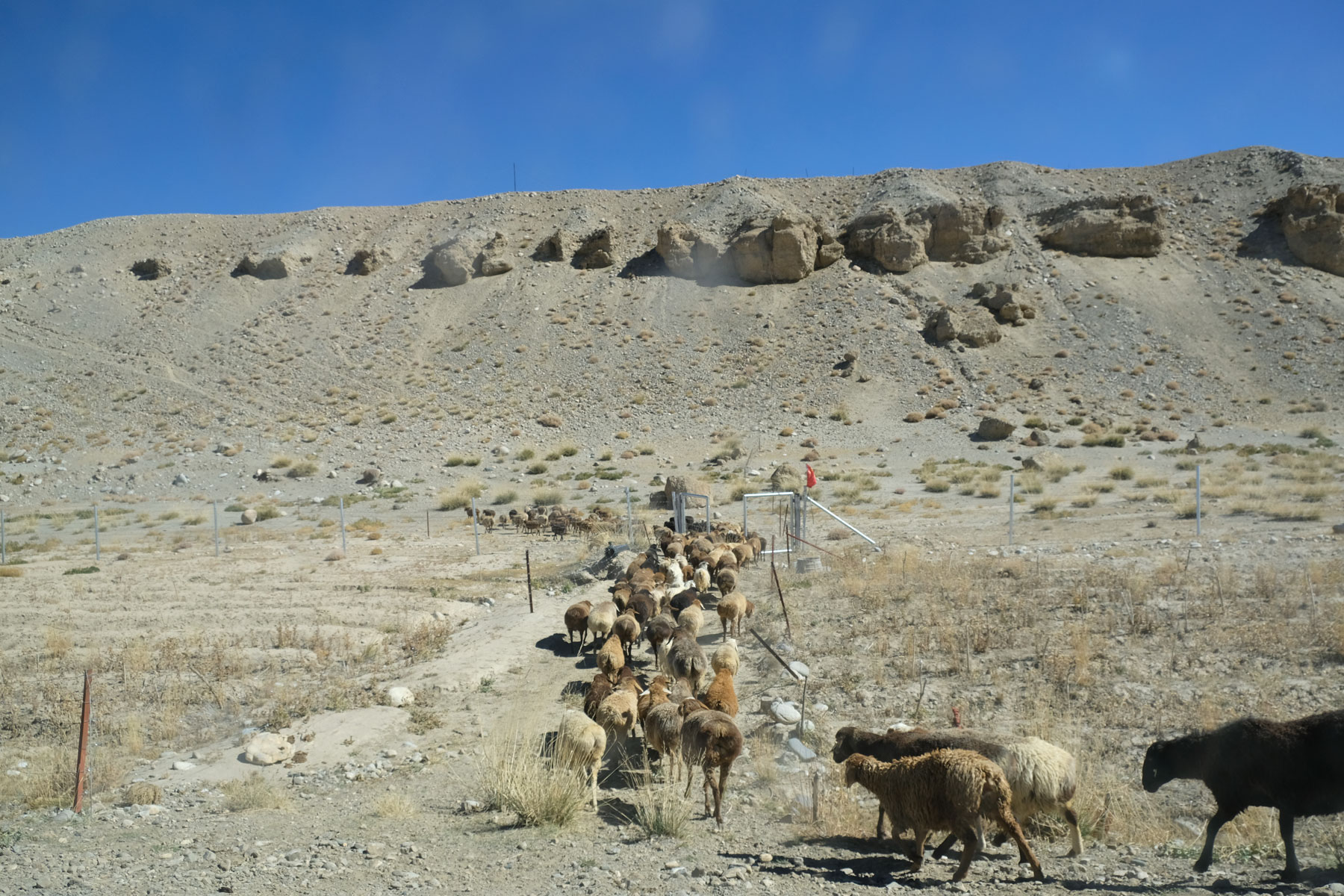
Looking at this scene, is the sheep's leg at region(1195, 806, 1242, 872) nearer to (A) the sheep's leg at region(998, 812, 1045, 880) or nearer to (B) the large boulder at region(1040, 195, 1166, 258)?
(A) the sheep's leg at region(998, 812, 1045, 880)

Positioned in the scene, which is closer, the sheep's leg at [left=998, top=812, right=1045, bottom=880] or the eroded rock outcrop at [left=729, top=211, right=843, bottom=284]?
the sheep's leg at [left=998, top=812, right=1045, bottom=880]

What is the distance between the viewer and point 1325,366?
51.2 meters

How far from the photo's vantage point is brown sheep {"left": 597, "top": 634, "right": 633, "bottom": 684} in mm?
10633

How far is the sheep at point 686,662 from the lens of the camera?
1028cm

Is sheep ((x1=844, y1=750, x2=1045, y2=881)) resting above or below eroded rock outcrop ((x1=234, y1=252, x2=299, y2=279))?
below

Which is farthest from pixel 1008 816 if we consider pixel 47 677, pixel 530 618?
A: pixel 47 677

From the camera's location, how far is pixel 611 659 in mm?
10766

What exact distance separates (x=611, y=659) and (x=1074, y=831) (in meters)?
5.72

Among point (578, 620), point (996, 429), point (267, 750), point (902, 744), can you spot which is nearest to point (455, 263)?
point (996, 429)

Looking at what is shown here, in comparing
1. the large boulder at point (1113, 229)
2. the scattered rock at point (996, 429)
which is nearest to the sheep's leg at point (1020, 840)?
the scattered rock at point (996, 429)

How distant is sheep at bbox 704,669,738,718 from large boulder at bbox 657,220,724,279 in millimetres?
57274

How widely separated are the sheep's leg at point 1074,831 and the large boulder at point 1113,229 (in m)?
64.9

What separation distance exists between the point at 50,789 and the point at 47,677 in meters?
5.28

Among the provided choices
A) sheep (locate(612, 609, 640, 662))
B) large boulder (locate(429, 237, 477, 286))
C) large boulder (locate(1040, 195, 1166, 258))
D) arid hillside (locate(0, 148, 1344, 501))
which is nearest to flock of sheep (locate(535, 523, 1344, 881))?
sheep (locate(612, 609, 640, 662))
